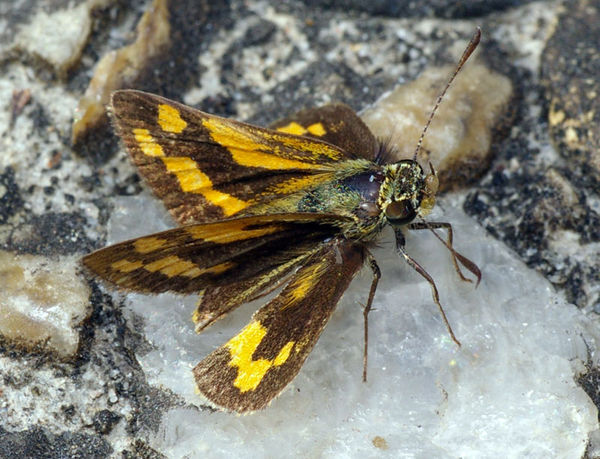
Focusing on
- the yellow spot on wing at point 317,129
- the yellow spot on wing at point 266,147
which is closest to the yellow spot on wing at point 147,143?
the yellow spot on wing at point 266,147

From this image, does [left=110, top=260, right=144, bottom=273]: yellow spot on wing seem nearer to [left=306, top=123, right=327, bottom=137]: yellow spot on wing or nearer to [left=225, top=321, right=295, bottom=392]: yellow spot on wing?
[left=225, top=321, right=295, bottom=392]: yellow spot on wing

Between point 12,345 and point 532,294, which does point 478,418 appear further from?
point 12,345

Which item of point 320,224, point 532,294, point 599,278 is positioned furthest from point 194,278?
point 599,278

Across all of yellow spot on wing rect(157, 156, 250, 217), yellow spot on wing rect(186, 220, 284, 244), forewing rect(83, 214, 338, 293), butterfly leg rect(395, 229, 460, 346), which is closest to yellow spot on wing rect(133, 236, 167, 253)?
forewing rect(83, 214, 338, 293)

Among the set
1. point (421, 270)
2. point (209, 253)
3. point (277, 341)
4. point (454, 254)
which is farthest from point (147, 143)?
point (454, 254)

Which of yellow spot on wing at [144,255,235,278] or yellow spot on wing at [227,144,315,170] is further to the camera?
yellow spot on wing at [227,144,315,170]

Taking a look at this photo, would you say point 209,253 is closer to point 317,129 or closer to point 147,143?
point 147,143
